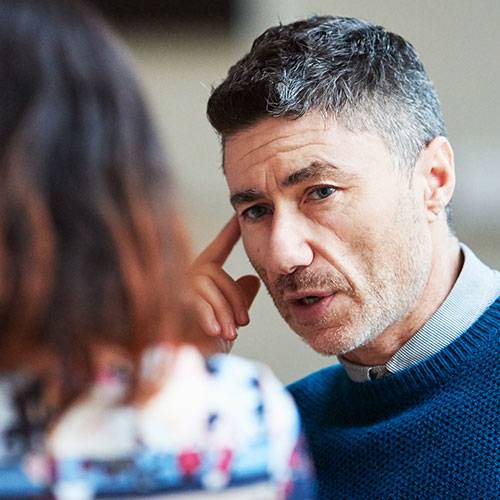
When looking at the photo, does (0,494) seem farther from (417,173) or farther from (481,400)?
(417,173)

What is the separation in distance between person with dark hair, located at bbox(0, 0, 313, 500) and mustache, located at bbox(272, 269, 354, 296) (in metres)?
0.74

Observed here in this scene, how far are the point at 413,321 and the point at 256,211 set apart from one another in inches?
15.5

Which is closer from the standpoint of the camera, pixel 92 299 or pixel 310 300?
pixel 92 299

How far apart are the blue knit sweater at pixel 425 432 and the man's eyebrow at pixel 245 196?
447 millimetres

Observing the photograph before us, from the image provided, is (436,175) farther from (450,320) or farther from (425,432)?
(425,432)

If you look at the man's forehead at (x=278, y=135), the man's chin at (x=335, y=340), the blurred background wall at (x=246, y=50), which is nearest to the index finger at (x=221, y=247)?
the man's forehead at (x=278, y=135)

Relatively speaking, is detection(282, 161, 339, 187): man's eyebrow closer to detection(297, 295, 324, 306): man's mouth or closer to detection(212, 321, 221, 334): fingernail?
detection(297, 295, 324, 306): man's mouth

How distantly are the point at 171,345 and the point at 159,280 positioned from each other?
61 millimetres

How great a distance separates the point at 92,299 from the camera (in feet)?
2.04

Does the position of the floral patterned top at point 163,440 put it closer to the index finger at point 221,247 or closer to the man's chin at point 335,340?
the man's chin at point 335,340

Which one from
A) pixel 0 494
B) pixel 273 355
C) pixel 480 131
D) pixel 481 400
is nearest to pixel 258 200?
pixel 481 400

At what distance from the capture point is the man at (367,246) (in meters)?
1.37

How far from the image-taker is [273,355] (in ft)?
11.5

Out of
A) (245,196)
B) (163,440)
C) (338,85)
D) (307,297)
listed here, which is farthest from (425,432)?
(163,440)
